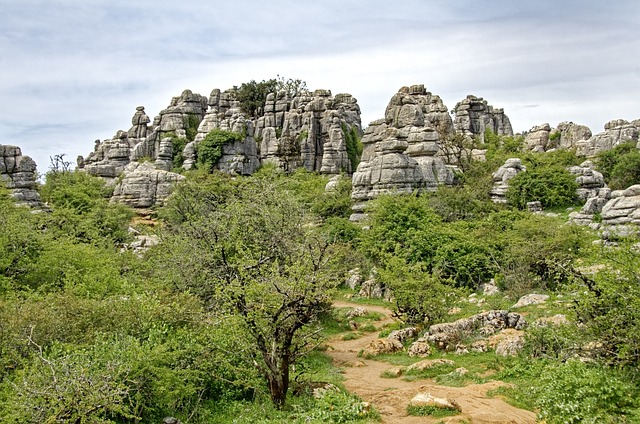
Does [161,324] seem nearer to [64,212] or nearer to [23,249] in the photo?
[23,249]

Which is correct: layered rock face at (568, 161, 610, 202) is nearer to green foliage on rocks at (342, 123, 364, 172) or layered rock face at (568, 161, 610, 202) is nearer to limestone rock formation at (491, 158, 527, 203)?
limestone rock formation at (491, 158, 527, 203)

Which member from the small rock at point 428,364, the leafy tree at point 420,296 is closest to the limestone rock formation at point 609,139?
the leafy tree at point 420,296

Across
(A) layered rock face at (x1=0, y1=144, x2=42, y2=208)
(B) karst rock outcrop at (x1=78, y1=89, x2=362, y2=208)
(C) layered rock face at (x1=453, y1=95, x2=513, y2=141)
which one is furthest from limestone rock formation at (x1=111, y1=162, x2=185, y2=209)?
(C) layered rock face at (x1=453, y1=95, x2=513, y2=141)

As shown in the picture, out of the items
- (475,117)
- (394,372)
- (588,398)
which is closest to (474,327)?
(394,372)

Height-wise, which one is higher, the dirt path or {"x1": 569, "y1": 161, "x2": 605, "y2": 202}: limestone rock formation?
{"x1": 569, "y1": 161, "x2": 605, "y2": 202}: limestone rock formation

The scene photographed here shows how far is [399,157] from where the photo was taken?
35.7m

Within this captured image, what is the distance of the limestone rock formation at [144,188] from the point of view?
137 feet

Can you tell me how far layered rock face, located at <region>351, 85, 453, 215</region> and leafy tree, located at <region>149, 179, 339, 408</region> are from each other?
1183cm

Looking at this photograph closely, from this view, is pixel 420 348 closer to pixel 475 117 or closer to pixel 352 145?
pixel 352 145

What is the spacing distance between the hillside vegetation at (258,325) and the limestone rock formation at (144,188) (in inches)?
758

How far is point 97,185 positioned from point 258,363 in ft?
119

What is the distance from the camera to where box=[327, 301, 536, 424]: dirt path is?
9203 millimetres

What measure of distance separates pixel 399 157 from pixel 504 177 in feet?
24.4

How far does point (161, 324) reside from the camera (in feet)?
37.9
